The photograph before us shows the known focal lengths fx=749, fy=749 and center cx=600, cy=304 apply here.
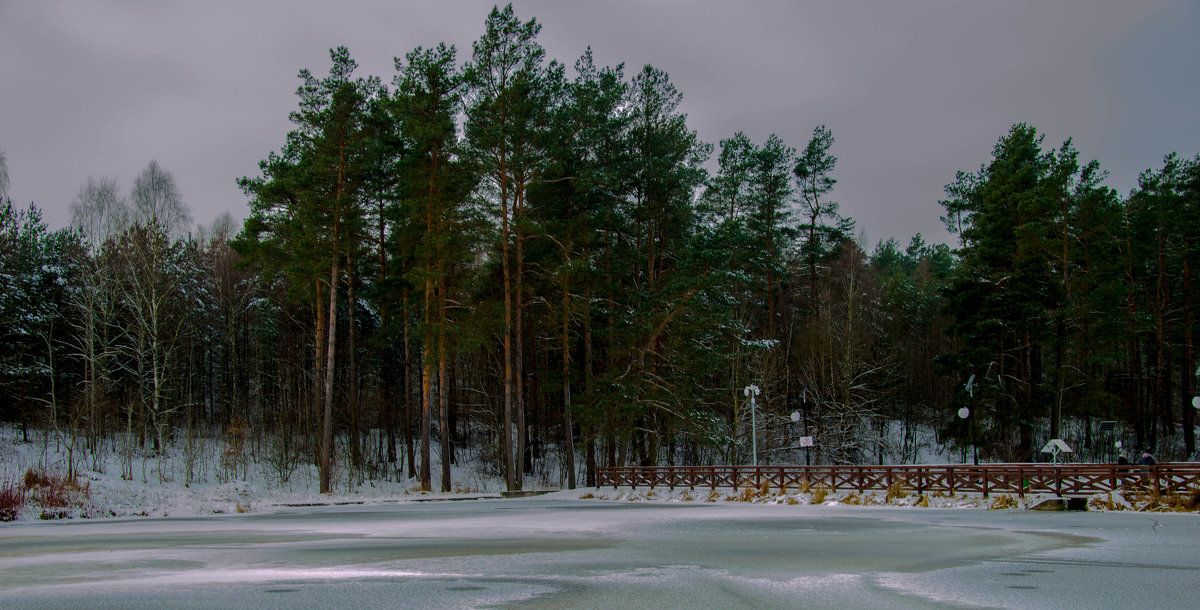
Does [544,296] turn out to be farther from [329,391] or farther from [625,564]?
[625,564]

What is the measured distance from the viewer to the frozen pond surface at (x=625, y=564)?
7203 mm

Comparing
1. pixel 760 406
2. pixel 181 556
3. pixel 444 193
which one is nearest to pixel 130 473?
pixel 444 193

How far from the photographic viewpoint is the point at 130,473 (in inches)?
1155

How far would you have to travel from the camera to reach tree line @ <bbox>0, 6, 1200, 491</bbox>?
2992 centimetres

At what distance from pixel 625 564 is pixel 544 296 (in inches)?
1010

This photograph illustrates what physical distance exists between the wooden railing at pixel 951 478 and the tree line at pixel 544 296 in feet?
8.32

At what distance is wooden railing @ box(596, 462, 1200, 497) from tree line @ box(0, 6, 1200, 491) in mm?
2537

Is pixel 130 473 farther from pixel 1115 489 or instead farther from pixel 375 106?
pixel 1115 489

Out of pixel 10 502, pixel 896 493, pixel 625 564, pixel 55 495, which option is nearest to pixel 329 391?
pixel 55 495

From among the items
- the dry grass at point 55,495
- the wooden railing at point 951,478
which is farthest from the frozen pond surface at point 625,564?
the dry grass at point 55,495

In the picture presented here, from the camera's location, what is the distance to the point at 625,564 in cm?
967

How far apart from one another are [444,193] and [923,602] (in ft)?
84.8

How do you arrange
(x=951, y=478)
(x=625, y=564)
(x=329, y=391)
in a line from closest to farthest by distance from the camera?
(x=625, y=564) → (x=951, y=478) → (x=329, y=391)

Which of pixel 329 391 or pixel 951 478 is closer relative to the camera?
pixel 951 478
